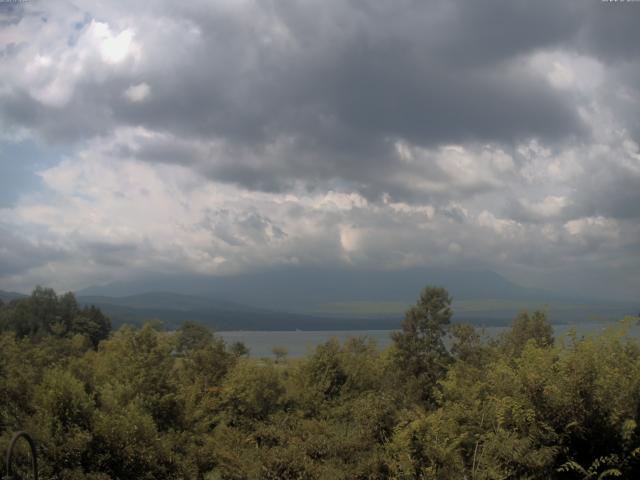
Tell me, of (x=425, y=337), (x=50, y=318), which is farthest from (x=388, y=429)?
(x=50, y=318)

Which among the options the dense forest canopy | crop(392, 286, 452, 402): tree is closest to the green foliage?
crop(392, 286, 452, 402): tree

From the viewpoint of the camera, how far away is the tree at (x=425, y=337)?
41531 millimetres

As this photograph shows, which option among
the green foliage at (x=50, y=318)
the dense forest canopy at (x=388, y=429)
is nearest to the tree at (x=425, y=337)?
the dense forest canopy at (x=388, y=429)

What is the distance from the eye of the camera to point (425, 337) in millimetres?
42812

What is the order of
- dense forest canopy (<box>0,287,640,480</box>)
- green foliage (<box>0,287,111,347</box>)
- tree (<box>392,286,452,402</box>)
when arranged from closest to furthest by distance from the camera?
dense forest canopy (<box>0,287,640,480</box>) < tree (<box>392,286,452,402</box>) < green foliage (<box>0,287,111,347</box>)

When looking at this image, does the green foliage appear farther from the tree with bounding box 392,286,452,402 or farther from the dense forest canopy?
the dense forest canopy

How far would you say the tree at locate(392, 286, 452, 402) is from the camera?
4153 centimetres

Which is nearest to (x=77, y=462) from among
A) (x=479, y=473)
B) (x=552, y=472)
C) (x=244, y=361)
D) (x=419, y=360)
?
(x=479, y=473)

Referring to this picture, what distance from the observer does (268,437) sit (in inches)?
614

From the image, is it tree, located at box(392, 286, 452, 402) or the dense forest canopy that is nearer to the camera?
the dense forest canopy

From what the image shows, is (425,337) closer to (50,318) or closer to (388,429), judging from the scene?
(388,429)

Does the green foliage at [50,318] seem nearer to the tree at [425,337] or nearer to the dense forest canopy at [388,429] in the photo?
the tree at [425,337]

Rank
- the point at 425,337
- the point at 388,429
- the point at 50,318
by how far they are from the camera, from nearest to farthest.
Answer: the point at 388,429 < the point at 425,337 < the point at 50,318

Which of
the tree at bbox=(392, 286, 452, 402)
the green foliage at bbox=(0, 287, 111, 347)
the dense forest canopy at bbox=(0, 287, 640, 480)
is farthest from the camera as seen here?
the green foliage at bbox=(0, 287, 111, 347)
